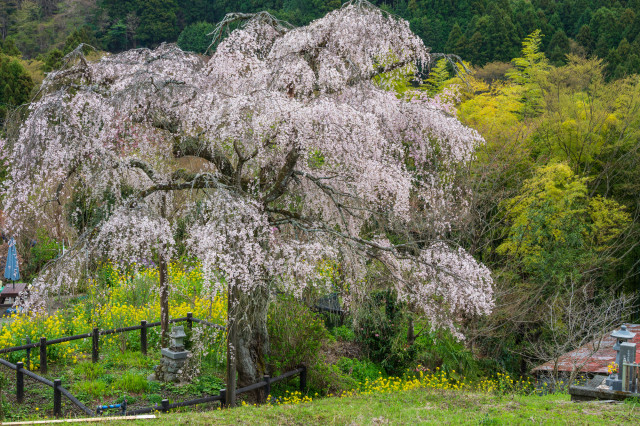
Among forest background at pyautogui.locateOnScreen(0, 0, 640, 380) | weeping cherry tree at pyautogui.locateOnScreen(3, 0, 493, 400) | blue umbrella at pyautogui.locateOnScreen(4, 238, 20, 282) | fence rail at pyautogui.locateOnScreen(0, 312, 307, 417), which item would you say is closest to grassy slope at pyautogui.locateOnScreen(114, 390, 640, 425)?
fence rail at pyautogui.locateOnScreen(0, 312, 307, 417)

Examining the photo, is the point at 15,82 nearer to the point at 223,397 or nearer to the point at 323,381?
the point at 323,381

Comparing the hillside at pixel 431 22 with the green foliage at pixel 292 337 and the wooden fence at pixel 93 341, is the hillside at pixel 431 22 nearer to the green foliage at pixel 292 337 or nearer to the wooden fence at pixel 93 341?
the wooden fence at pixel 93 341

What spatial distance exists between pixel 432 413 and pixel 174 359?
3.95m

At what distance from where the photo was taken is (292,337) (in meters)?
8.21

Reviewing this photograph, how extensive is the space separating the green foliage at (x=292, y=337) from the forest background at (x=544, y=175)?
289 centimetres

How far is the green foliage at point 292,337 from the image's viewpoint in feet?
26.9

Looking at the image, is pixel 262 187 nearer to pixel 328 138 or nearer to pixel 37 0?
pixel 328 138

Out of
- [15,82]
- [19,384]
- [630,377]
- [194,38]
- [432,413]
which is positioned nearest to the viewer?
[432,413]

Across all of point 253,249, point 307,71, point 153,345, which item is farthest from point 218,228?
point 153,345

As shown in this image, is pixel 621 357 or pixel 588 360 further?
pixel 588 360

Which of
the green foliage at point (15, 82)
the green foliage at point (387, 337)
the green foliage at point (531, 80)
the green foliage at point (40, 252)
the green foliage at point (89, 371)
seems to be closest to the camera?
the green foliage at point (89, 371)

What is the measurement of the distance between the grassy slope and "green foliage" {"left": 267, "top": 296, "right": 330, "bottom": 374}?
173cm

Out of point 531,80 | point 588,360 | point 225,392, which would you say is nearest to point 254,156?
point 225,392

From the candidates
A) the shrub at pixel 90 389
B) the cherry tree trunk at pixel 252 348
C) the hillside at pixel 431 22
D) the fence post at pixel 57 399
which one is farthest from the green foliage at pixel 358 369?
the hillside at pixel 431 22
